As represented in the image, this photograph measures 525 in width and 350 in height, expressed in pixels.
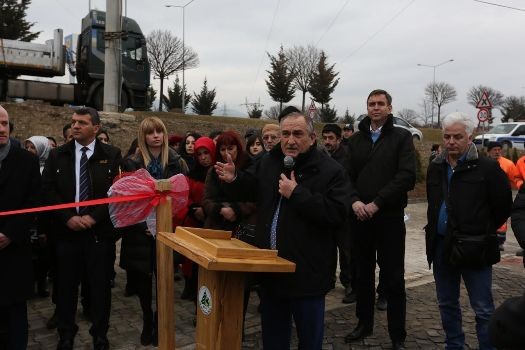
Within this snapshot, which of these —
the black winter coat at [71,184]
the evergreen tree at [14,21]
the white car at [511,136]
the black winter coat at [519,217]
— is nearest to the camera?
the black winter coat at [519,217]

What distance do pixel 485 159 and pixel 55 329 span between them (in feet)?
13.7

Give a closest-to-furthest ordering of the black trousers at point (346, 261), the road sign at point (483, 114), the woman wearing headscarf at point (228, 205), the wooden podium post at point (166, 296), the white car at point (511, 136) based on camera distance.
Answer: the wooden podium post at point (166, 296) → the woman wearing headscarf at point (228, 205) → the black trousers at point (346, 261) → the road sign at point (483, 114) → the white car at point (511, 136)

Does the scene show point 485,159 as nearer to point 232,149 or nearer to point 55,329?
point 232,149

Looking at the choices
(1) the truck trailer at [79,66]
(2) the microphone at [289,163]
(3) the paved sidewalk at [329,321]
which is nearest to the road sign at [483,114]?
(3) the paved sidewalk at [329,321]

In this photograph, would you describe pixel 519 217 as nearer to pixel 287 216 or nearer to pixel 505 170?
pixel 287 216

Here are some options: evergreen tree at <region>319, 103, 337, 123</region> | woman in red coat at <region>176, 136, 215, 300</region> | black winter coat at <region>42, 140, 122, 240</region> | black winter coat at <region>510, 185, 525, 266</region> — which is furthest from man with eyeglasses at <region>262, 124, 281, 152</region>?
evergreen tree at <region>319, 103, 337, 123</region>

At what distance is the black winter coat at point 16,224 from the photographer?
10.9 ft

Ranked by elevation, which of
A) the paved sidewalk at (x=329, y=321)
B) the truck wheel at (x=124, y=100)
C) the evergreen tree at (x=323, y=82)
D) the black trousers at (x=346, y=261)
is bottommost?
the paved sidewalk at (x=329, y=321)

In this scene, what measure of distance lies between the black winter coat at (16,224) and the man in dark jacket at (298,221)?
1.56m

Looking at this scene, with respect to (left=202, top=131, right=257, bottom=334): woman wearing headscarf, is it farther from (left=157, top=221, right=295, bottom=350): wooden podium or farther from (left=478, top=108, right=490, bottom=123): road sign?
(left=478, top=108, right=490, bottom=123): road sign

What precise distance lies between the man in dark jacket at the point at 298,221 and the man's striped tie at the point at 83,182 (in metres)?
1.62

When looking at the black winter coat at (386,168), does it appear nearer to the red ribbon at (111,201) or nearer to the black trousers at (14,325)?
the red ribbon at (111,201)

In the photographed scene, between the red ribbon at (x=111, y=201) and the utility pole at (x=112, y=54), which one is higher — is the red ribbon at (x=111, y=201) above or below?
below

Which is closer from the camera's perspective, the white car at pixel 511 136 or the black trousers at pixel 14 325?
the black trousers at pixel 14 325
